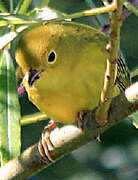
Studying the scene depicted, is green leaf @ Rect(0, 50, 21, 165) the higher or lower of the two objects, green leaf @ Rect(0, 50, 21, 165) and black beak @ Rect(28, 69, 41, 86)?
the lower

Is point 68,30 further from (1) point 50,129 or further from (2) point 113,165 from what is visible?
(2) point 113,165

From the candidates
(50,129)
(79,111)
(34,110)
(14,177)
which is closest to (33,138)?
(34,110)

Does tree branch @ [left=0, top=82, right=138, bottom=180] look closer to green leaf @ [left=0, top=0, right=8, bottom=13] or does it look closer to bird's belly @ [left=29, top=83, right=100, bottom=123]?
bird's belly @ [left=29, top=83, right=100, bottom=123]

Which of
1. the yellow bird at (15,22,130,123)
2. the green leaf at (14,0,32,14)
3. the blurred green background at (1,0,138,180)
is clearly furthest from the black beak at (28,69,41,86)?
the blurred green background at (1,0,138,180)

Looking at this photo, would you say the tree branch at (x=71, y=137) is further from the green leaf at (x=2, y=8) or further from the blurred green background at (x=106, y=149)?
the blurred green background at (x=106, y=149)

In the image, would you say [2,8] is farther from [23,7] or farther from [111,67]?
[111,67]

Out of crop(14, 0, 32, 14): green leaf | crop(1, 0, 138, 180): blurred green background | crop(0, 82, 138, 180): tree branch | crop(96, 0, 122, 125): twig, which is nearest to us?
crop(96, 0, 122, 125): twig
